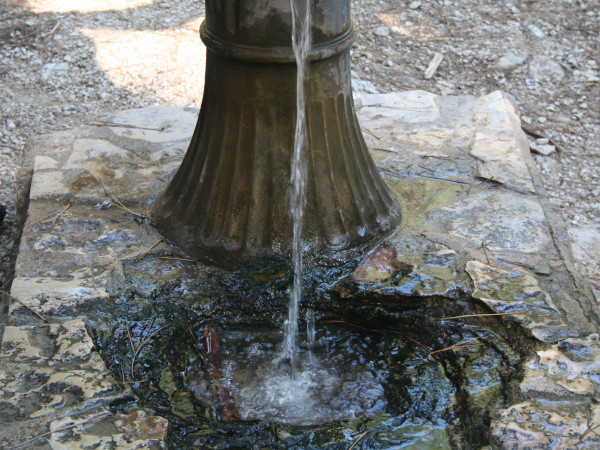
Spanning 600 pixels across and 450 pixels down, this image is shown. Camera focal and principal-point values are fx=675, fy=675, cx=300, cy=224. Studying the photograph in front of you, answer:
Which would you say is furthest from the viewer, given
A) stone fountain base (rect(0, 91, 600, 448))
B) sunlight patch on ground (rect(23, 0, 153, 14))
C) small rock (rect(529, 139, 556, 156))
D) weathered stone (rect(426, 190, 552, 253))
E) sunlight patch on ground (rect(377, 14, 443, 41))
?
sunlight patch on ground (rect(377, 14, 443, 41))

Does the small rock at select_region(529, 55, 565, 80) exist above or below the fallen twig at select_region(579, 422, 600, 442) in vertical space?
above

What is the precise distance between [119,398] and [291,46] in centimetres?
118

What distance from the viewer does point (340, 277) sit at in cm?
241

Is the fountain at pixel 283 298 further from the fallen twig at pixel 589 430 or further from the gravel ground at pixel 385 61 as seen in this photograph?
the gravel ground at pixel 385 61

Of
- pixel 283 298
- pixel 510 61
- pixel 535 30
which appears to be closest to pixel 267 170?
pixel 283 298

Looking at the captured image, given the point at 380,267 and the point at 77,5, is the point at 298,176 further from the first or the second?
the point at 77,5

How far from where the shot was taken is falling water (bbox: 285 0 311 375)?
214 cm

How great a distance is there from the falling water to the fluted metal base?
0.02 meters

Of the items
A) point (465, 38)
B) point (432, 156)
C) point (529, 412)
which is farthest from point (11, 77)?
point (529, 412)

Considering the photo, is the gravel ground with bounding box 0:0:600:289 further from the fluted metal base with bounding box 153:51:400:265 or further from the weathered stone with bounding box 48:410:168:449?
the weathered stone with bounding box 48:410:168:449

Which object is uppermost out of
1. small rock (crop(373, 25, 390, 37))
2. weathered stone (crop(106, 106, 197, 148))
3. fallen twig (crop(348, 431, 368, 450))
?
small rock (crop(373, 25, 390, 37))

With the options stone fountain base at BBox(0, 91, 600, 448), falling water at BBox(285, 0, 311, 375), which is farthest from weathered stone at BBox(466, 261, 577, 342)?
falling water at BBox(285, 0, 311, 375)

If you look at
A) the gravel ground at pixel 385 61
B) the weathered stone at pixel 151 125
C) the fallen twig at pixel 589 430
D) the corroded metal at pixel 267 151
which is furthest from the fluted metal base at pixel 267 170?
the gravel ground at pixel 385 61

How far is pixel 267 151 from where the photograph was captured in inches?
93.1
